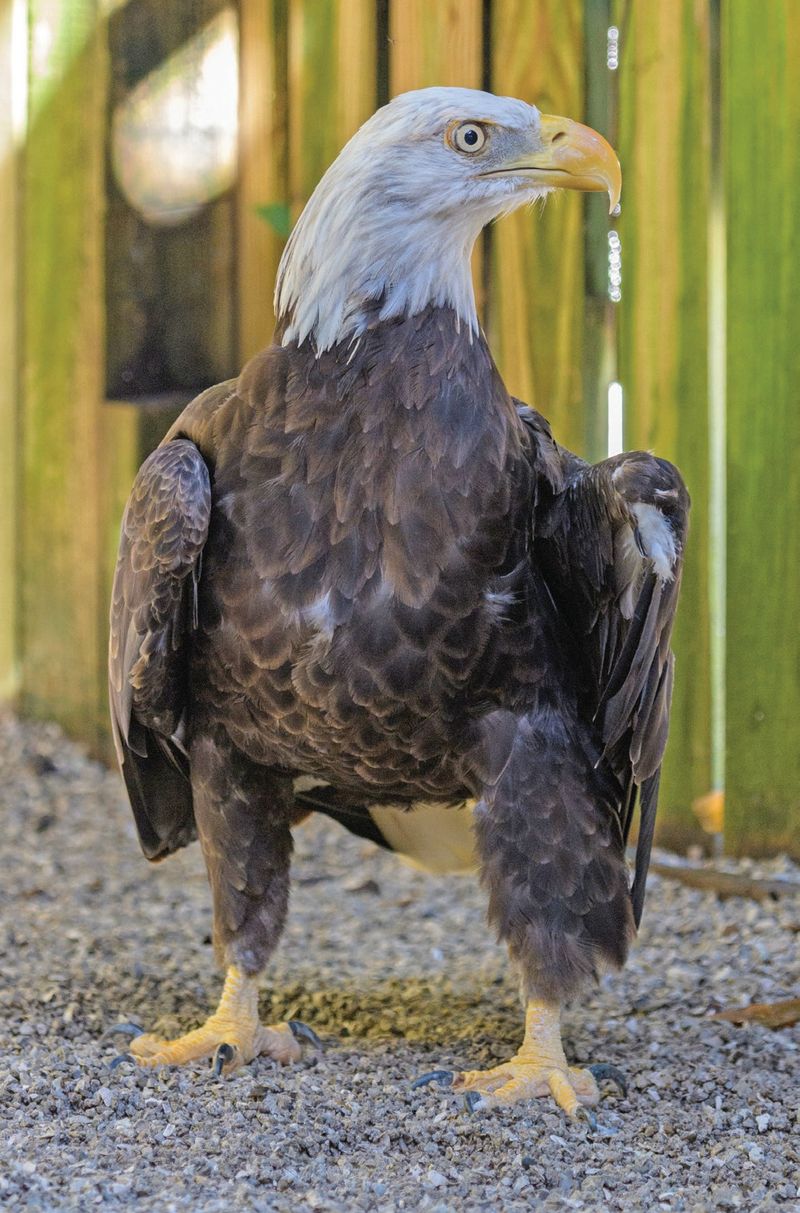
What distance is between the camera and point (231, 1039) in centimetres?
329

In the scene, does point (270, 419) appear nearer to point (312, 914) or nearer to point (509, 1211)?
point (509, 1211)

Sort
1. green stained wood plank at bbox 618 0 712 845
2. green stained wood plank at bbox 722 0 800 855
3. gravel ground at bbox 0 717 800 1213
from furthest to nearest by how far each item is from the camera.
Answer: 1. green stained wood plank at bbox 618 0 712 845
2. green stained wood plank at bbox 722 0 800 855
3. gravel ground at bbox 0 717 800 1213

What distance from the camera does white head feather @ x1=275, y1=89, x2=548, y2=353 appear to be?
297 centimetres

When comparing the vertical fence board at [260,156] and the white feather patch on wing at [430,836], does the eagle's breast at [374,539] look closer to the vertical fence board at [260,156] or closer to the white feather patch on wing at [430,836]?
the white feather patch on wing at [430,836]

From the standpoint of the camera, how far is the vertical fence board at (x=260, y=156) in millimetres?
5316

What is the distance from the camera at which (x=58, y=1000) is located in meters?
3.52

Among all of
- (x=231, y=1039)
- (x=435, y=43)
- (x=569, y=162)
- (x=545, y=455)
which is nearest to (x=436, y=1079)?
(x=231, y=1039)

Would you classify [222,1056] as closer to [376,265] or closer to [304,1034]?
[304,1034]

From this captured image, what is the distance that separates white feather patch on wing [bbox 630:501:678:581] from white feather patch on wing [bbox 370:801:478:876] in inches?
35.7

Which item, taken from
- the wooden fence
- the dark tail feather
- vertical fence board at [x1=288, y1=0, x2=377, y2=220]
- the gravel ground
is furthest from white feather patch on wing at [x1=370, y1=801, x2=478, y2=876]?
vertical fence board at [x1=288, y1=0, x2=377, y2=220]

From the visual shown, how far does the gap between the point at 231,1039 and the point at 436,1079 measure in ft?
1.57

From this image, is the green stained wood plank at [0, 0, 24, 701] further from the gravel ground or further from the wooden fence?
the gravel ground

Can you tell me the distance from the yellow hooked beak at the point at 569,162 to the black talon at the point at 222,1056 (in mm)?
1867

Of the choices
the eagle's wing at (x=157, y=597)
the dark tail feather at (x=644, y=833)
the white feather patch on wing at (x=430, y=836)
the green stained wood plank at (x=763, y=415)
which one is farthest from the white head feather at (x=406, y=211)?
the green stained wood plank at (x=763, y=415)
